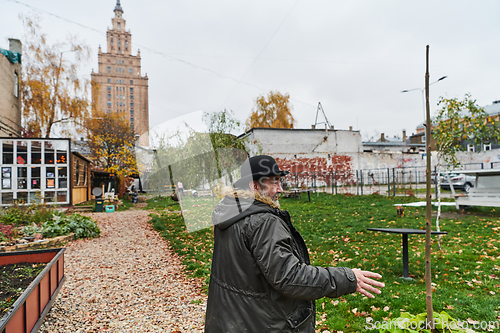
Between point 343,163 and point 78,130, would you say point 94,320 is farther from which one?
point 343,163

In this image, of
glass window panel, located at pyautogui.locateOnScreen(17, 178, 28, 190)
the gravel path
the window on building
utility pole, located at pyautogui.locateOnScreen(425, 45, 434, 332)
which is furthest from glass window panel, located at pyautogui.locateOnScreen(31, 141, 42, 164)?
utility pole, located at pyautogui.locateOnScreen(425, 45, 434, 332)

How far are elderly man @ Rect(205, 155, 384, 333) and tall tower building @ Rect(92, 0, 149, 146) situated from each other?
114098 mm

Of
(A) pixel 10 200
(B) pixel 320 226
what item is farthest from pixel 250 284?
(A) pixel 10 200

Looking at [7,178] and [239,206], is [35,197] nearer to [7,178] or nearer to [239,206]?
[7,178]

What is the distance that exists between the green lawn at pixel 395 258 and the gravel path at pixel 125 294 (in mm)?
696

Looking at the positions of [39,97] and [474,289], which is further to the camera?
[39,97]

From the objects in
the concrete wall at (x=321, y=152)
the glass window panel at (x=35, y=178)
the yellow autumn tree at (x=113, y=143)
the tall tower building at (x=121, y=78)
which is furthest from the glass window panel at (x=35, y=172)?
the tall tower building at (x=121, y=78)

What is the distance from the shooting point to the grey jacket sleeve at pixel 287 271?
1.61m

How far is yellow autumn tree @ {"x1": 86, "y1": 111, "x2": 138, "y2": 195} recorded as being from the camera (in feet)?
84.4

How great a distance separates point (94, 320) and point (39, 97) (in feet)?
75.7

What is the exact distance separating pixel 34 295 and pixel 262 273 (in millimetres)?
2964

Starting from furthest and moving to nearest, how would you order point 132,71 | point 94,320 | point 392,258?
1. point 132,71
2. point 392,258
3. point 94,320

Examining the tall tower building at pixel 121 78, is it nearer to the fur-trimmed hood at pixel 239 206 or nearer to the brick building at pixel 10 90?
the brick building at pixel 10 90

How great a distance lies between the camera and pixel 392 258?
6000 millimetres
